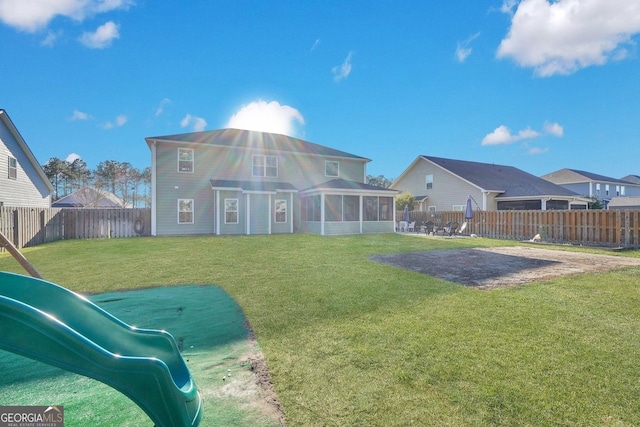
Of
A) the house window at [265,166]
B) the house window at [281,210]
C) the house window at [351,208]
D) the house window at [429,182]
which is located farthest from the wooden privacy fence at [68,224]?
the house window at [429,182]

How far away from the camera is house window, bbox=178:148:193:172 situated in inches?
716

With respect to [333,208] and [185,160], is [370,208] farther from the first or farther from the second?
[185,160]

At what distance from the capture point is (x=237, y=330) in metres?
3.79

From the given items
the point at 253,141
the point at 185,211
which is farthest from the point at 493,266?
the point at 253,141

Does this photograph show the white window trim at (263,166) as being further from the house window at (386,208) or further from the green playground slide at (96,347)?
the green playground slide at (96,347)

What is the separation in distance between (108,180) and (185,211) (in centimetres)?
4105

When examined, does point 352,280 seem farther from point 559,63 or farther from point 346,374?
point 559,63

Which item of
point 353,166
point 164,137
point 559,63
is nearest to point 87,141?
point 164,137

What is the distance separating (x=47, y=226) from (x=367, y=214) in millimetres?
17805

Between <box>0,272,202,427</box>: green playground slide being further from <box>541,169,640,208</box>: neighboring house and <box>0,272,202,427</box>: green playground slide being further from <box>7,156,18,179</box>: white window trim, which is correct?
<box>541,169,640,208</box>: neighboring house

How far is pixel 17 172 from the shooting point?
16.9 meters

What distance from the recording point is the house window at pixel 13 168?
16219 millimetres

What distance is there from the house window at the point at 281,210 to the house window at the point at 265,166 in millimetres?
2169

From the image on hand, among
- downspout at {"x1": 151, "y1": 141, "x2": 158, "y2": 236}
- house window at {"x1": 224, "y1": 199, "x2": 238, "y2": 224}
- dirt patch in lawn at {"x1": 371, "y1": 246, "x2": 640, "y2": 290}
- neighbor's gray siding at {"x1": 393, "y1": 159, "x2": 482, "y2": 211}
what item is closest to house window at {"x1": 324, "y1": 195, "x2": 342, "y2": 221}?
house window at {"x1": 224, "y1": 199, "x2": 238, "y2": 224}
